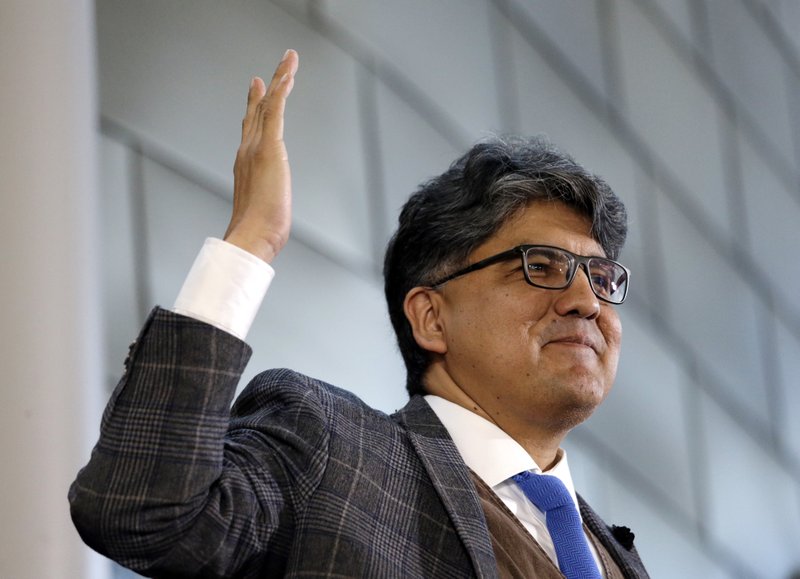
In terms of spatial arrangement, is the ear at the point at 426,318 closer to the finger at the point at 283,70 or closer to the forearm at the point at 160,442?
the finger at the point at 283,70

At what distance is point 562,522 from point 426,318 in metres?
0.44

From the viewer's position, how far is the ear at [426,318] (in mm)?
1936

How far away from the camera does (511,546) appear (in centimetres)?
161

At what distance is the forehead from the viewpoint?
74.6 inches

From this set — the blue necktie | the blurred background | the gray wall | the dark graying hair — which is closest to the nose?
the dark graying hair

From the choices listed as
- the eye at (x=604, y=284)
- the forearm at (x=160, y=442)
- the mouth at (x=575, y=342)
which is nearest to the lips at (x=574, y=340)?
the mouth at (x=575, y=342)

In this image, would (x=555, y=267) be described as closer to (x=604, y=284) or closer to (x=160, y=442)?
(x=604, y=284)

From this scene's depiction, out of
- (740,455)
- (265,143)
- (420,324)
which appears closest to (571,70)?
(740,455)

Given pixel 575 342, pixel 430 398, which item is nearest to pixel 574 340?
pixel 575 342

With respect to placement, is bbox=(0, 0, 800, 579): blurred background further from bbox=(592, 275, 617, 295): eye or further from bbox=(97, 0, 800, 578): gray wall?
bbox=(592, 275, 617, 295): eye

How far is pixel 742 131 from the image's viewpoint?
5.32 m

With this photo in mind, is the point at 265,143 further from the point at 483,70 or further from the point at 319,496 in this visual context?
A: the point at 483,70

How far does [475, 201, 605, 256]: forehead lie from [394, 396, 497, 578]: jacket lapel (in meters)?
0.32

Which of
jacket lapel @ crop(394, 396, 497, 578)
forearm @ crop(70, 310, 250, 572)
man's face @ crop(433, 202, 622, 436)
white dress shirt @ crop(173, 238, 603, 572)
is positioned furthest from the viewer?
man's face @ crop(433, 202, 622, 436)
